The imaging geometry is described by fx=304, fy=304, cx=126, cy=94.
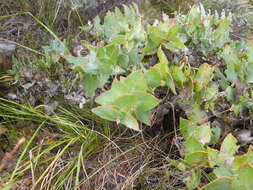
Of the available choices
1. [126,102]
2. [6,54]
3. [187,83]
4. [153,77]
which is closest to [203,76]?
[187,83]

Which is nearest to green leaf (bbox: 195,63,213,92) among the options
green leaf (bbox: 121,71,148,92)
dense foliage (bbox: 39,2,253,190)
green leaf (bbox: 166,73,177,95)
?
dense foliage (bbox: 39,2,253,190)

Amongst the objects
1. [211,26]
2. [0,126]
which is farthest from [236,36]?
[0,126]

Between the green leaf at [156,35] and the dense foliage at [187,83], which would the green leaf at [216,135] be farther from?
the green leaf at [156,35]

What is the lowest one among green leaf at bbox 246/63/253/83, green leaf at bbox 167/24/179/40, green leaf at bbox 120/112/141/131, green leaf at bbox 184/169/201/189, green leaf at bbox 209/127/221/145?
green leaf at bbox 184/169/201/189

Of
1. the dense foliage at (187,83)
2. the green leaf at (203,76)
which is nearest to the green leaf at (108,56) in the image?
the dense foliage at (187,83)

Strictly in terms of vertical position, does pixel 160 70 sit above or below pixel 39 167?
above

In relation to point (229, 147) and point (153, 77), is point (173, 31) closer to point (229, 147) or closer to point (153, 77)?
point (153, 77)

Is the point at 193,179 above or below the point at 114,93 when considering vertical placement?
below

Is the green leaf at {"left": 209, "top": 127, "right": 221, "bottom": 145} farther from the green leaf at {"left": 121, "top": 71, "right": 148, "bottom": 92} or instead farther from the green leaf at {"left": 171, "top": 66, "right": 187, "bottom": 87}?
the green leaf at {"left": 121, "top": 71, "right": 148, "bottom": 92}

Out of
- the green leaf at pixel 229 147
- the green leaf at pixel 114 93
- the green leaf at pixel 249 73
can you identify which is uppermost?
the green leaf at pixel 114 93

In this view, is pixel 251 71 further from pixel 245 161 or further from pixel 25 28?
pixel 25 28

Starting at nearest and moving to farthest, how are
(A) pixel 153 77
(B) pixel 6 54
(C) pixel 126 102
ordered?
(C) pixel 126 102 → (A) pixel 153 77 → (B) pixel 6 54
